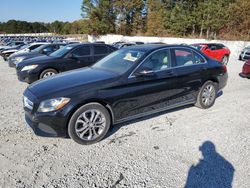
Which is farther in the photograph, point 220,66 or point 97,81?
point 220,66

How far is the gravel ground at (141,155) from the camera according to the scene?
2.81 meters

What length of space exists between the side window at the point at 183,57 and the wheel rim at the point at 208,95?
2.54 feet

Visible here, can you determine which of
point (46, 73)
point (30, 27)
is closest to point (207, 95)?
point (46, 73)

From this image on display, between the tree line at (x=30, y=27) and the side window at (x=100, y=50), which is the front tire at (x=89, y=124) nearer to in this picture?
the side window at (x=100, y=50)

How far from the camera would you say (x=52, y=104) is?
3.39 m

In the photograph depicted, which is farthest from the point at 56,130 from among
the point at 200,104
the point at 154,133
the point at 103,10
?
the point at 103,10

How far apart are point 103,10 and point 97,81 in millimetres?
53472

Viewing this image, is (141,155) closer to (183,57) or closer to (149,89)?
(149,89)

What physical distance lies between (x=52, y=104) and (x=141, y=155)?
5.06ft

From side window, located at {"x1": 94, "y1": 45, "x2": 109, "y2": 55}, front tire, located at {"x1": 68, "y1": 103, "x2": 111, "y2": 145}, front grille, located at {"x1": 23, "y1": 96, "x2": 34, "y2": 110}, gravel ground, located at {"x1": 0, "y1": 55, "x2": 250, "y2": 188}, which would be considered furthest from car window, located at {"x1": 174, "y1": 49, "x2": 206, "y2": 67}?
side window, located at {"x1": 94, "y1": 45, "x2": 109, "y2": 55}

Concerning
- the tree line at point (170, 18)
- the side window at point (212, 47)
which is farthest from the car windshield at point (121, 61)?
the tree line at point (170, 18)

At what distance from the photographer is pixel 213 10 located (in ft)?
117

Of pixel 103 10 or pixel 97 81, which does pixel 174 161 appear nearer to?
pixel 97 81

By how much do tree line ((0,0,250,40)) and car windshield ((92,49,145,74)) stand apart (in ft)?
99.1
